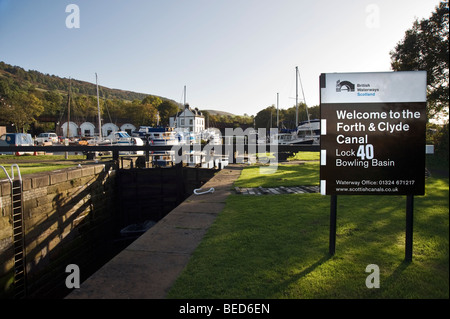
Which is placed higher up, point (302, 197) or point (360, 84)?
point (360, 84)

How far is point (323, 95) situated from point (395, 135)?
130 centimetres

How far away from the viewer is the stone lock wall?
28.3ft

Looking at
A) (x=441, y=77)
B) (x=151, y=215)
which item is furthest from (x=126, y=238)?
(x=441, y=77)

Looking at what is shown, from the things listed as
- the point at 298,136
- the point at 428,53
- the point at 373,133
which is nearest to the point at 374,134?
the point at 373,133

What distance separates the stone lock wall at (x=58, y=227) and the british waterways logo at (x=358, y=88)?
945cm

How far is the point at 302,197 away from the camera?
29.7 ft

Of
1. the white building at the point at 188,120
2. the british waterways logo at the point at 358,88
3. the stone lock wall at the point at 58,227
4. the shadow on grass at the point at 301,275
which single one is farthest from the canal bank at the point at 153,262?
the white building at the point at 188,120

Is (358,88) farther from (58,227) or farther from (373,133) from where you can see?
(58,227)

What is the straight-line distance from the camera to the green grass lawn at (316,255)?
11.9 feet

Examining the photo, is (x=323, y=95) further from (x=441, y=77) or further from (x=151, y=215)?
(x=151, y=215)

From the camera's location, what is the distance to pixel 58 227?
11461 millimetres
